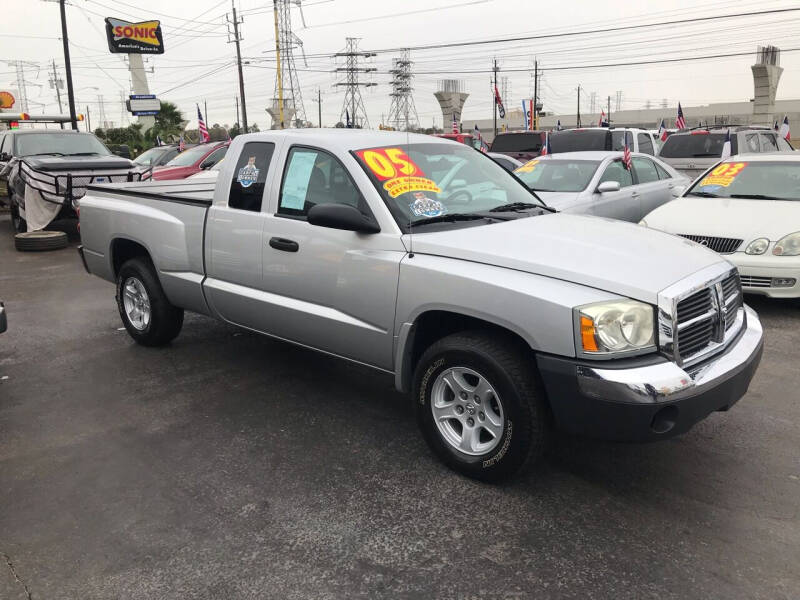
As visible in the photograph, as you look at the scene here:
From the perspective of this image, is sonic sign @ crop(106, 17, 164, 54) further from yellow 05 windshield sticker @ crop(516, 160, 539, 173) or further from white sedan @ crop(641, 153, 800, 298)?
white sedan @ crop(641, 153, 800, 298)

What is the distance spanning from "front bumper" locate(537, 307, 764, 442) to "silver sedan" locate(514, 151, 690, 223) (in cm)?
538

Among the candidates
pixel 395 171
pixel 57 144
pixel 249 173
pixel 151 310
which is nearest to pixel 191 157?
pixel 57 144

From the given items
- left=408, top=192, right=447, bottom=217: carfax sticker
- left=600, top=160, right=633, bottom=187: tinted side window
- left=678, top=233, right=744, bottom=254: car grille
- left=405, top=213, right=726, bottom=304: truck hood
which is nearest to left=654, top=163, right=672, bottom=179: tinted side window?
left=600, top=160, right=633, bottom=187: tinted side window

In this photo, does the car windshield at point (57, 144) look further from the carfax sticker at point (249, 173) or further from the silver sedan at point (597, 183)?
the carfax sticker at point (249, 173)

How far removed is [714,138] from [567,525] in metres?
13.1

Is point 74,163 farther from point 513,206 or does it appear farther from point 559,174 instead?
point 513,206

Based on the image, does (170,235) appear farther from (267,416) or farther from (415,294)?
(415,294)

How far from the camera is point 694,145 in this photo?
14375 millimetres

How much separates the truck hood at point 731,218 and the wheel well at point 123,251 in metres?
5.20

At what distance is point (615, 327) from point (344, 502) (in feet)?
5.19

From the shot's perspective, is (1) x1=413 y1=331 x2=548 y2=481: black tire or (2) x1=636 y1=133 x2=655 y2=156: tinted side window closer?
(1) x1=413 y1=331 x2=548 y2=481: black tire

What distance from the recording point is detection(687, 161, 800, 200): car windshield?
746 cm

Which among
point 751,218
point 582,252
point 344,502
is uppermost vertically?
point 582,252

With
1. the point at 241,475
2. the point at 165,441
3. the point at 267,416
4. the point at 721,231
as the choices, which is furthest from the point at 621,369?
the point at 721,231
